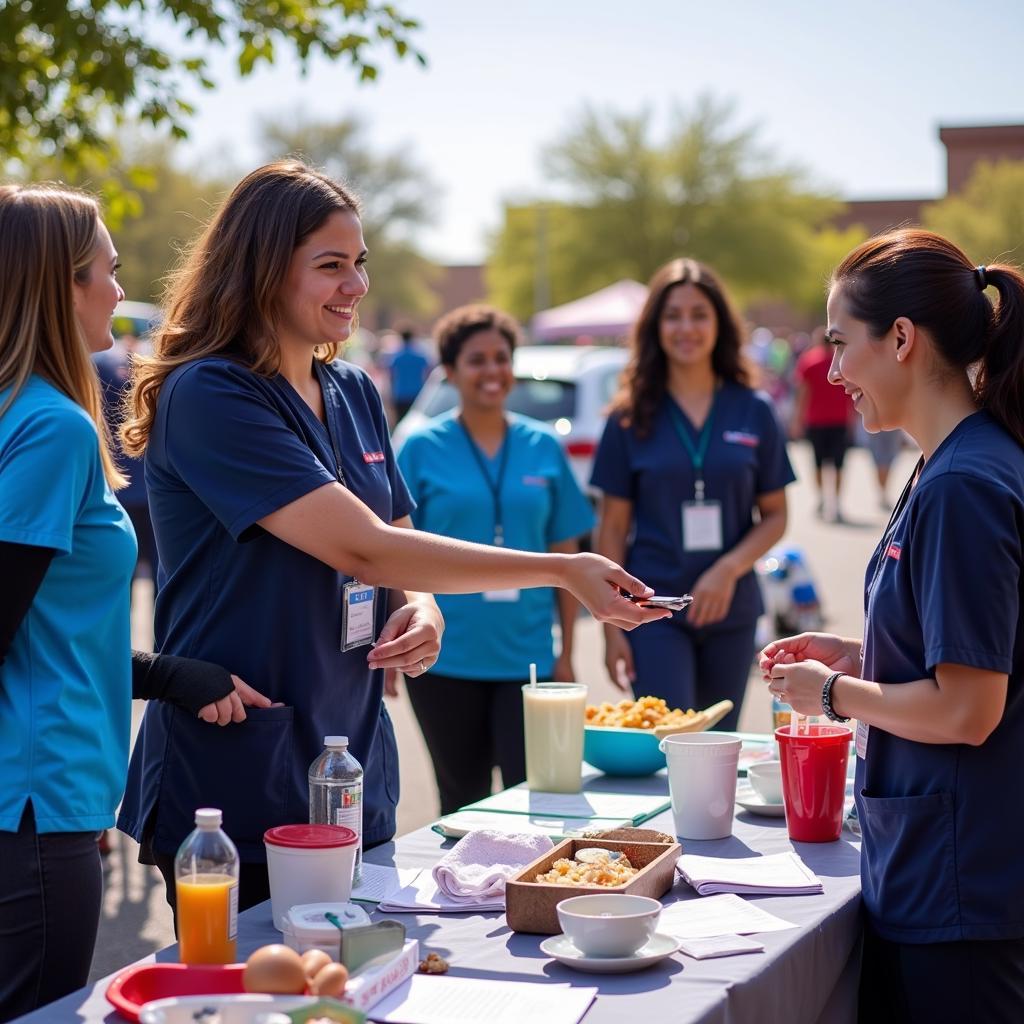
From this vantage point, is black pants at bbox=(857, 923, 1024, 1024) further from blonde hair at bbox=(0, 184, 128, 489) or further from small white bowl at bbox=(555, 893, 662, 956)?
blonde hair at bbox=(0, 184, 128, 489)

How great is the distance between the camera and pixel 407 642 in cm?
261

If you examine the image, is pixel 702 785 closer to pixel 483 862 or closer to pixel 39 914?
pixel 483 862

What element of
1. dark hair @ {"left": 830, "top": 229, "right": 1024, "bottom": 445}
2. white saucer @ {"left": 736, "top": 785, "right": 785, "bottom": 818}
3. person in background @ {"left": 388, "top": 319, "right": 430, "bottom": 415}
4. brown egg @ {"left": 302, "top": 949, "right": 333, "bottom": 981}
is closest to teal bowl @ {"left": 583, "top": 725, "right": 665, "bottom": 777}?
white saucer @ {"left": 736, "top": 785, "right": 785, "bottom": 818}

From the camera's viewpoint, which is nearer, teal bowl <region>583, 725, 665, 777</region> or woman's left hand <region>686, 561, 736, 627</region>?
teal bowl <region>583, 725, 665, 777</region>

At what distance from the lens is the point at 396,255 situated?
2206 inches

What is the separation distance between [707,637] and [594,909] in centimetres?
226

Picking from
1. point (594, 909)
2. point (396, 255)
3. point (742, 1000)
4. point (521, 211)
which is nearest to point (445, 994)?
point (594, 909)

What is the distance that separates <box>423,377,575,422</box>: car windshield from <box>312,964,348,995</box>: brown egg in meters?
8.29

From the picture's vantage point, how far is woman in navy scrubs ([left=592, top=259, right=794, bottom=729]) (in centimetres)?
424

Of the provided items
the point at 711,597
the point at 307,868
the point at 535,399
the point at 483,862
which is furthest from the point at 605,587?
the point at 535,399

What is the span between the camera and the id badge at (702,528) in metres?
4.33

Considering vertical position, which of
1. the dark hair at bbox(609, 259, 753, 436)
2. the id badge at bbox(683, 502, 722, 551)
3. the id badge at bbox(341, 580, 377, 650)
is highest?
the dark hair at bbox(609, 259, 753, 436)

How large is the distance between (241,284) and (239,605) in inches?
23.4

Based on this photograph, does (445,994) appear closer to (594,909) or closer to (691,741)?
(594,909)
